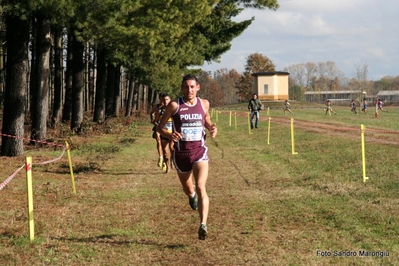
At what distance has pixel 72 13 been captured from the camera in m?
14.5

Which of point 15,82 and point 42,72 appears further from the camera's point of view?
point 42,72

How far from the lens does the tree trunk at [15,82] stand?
14930 mm

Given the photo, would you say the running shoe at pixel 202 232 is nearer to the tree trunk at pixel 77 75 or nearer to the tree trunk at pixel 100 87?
the tree trunk at pixel 77 75

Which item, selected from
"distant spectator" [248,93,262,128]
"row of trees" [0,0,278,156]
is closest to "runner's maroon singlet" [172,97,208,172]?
"row of trees" [0,0,278,156]

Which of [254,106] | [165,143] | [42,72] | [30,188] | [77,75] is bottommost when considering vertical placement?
[30,188]

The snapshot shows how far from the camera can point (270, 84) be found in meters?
89.4

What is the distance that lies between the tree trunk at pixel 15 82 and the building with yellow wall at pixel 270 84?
75.4 meters

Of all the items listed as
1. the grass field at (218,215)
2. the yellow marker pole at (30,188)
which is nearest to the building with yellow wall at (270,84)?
the grass field at (218,215)

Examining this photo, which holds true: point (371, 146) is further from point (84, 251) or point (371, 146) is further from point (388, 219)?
point (84, 251)

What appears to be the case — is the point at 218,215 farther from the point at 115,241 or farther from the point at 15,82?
the point at 15,82

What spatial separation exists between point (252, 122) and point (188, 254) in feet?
79.6

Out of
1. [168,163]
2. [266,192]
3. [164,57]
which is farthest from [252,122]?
[266,192]

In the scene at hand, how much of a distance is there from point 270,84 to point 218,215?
82.5 meters

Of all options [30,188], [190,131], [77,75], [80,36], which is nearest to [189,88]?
[190,131]
